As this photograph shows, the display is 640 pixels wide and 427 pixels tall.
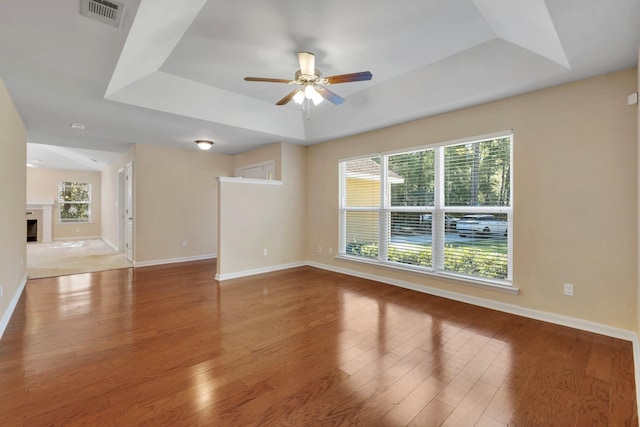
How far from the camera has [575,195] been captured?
9.46ft

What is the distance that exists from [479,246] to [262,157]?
4390 mm

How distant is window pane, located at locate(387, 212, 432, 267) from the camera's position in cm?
412

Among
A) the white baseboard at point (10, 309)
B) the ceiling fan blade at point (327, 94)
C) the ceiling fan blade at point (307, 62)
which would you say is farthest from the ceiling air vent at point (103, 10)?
the white baseboard at point (10, 309)

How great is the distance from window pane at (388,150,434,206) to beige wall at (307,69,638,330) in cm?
69

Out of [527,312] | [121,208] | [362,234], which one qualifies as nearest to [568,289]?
[527,312]

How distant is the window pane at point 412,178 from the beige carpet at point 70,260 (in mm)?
5280

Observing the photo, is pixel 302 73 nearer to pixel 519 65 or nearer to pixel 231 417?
pixel 519 65

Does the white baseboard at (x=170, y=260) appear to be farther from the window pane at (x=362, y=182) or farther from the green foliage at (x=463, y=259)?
the green foliage at (x=463, y=259)

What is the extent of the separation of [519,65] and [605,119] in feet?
3.05

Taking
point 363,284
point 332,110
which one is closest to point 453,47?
point 332,110

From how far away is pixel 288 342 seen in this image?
8.45ft

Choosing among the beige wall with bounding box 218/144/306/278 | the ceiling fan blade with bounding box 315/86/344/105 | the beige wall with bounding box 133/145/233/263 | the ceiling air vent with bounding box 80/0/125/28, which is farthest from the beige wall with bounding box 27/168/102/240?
the ceiling fan blade with bounding box 315/86/344/105

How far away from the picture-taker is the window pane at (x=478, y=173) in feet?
11.1

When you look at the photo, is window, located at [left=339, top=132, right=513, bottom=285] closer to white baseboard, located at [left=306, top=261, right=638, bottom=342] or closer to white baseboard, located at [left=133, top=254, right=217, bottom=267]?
white baseboard, located at [left=306, top=261, right=638, bottom=342]
